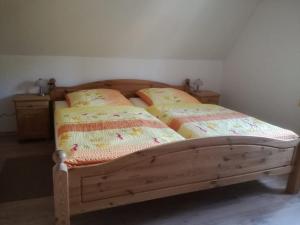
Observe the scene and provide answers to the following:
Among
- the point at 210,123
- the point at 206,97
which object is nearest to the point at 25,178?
the point at 210,123

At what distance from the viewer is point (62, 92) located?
11.0 feet

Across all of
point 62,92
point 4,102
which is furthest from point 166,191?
point 4,102

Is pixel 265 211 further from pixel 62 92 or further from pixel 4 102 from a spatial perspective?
pixel 4 102

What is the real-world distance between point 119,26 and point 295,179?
8.25 feet

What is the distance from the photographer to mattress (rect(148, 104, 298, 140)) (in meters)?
2.28

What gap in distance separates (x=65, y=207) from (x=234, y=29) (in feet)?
10.7

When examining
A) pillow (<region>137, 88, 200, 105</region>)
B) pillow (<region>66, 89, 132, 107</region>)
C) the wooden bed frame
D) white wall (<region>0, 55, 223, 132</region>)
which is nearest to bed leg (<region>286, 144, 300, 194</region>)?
the wooden bed frame

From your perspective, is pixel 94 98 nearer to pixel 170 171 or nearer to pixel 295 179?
pixel 170 171

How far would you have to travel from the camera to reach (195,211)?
2.05 m

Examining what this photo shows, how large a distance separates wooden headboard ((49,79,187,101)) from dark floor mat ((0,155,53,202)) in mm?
889

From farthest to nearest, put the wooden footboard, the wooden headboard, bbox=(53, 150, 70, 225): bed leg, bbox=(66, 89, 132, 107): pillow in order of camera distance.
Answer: the wooden headboard
bbox=(66, 89, 132, 107): pillow
the wooden footboard
bbox=(53, 150, 70, 225): bed leg

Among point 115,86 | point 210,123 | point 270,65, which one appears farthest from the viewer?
point 115,86

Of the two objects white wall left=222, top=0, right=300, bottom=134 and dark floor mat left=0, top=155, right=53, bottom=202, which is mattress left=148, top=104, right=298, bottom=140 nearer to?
white wall left=222, top=0, right=300, bottom=134

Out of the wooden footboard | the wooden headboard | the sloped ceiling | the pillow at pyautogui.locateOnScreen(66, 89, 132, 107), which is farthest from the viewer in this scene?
the wooden headboard
